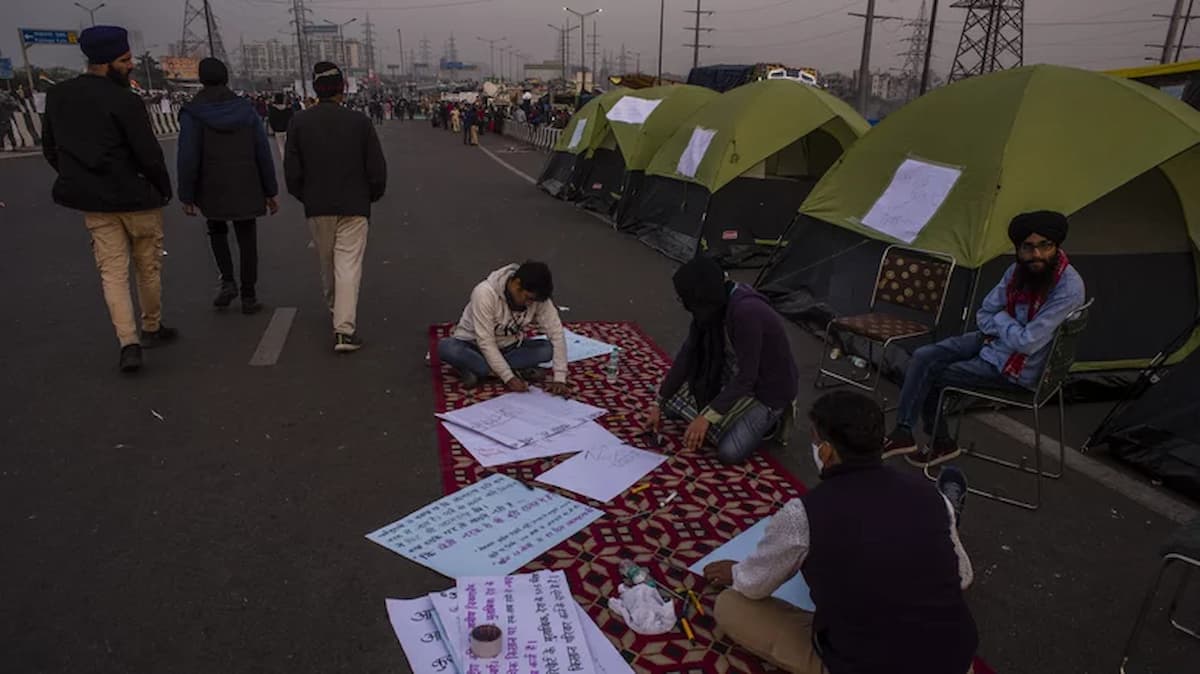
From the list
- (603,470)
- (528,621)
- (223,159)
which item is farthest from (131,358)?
(528,621)

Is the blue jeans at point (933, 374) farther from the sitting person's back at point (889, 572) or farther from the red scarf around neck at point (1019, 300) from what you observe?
the sitting person's back at point (889, 572)

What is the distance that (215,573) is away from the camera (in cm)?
283

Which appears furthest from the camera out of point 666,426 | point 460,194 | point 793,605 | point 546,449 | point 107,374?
point 460,194

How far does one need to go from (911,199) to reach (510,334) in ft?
10.3

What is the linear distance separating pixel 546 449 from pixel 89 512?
207cm

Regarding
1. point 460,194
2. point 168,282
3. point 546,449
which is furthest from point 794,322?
point 460,194

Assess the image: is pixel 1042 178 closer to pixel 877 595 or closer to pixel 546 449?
pixel 546 449

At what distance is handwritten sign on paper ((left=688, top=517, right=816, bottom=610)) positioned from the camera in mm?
2656

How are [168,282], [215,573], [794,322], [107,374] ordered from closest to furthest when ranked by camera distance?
1. [215,573]
2. [107,374]
3. [794,322]
4. [168,282]

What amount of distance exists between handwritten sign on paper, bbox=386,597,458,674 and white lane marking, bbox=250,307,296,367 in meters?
2.95

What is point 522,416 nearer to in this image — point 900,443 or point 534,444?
point 534,444

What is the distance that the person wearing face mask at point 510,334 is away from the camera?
4184mm

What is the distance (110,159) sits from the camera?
173 inches

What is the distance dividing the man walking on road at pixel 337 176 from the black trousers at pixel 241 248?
873 mm
